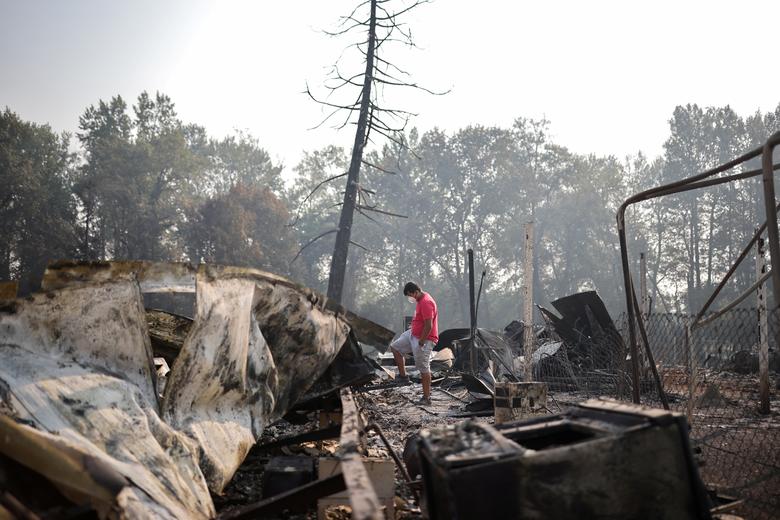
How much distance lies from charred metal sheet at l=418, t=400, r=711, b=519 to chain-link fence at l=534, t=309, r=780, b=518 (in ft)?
3.42

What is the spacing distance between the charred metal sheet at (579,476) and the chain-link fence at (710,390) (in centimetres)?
104

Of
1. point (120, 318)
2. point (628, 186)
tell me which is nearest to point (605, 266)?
point (628, 186)

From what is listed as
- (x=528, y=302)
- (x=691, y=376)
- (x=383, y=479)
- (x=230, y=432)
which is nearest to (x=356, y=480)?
(x=383, y=479)

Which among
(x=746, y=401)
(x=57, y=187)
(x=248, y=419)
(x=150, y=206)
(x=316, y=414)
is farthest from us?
(x=150, y=206)

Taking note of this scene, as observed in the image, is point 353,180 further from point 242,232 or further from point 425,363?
point 242,232

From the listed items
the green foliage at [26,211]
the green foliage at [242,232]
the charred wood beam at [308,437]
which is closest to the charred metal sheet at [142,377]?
the charred wood beam at [308,437]

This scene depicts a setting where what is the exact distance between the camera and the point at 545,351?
36.4 ft

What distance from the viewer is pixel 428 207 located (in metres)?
50.6

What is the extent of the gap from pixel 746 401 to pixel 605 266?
1735 inches

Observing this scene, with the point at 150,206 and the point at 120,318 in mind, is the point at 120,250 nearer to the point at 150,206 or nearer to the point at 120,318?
the point at 150,206

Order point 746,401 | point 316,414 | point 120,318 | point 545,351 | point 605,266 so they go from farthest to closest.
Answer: point 605,266, point 545,351, point 746,401, point 316,414, point 120,318

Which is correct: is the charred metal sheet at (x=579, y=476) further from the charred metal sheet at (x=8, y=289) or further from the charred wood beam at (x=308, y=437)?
the charred wood beam at (x=308, y=437)

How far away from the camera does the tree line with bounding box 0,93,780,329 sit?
120 ft

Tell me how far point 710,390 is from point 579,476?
7966 mm
